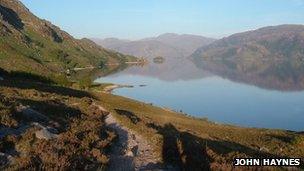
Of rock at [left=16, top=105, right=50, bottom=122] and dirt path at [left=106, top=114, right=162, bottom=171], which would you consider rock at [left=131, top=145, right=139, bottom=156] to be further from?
rock at [left=16, top=105, right=50, bottom=122]

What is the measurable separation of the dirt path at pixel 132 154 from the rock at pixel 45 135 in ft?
11.2

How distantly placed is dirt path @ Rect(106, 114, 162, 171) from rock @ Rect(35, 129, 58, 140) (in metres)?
3.43

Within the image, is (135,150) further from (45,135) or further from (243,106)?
(243,106)

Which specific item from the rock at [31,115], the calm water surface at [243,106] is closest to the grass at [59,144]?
the rock at [31,115]

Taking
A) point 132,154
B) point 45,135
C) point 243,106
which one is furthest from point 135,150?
point 243,106

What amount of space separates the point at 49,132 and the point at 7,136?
10.4 ft

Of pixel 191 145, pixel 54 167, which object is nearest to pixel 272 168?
pixel 191 145

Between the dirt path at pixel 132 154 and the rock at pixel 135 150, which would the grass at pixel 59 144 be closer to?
the dirt path at pixel 132 154

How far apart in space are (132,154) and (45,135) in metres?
5.12

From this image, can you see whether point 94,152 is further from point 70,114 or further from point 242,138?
point 242,138

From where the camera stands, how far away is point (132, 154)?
25500 millimetres

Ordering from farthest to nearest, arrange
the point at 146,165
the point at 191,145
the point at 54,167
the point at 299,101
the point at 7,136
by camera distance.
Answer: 1. the point at 299,101
2. the point at 191,145
3. the point at 146,165
4. the point at 7,136
5. the point at 54,167

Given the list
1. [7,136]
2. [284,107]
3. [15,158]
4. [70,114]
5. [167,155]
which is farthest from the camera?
[284,107]

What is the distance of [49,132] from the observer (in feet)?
81.0
